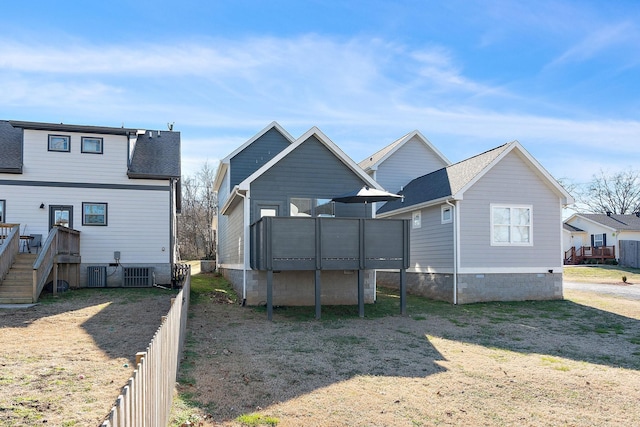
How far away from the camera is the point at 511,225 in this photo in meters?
17.6

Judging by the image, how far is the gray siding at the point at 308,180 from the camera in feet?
51.6

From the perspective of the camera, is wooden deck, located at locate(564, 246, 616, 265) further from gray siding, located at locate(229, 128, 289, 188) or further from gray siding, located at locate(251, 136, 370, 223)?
gray siding, located at locate(251, 136, 370, 223)

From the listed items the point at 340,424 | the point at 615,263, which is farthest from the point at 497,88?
the point at 615,263

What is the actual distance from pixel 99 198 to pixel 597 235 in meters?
37.8

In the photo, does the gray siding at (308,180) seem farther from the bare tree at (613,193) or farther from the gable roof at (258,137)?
the bare tree at (613,193)

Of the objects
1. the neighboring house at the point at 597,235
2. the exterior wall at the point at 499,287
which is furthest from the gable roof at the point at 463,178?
the neighboring house at the point at 597,235

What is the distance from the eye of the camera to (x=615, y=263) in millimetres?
36625

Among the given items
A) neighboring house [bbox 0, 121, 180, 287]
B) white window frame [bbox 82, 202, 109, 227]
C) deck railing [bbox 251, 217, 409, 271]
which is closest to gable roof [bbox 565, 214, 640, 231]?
deck railing [bbox 251, 217, 409, 271]

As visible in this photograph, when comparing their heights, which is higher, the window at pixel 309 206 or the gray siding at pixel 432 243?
the window at pixel 309 206

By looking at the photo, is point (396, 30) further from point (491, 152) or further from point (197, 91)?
point (197, 91)

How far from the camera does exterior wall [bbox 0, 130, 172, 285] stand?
63.9 feet

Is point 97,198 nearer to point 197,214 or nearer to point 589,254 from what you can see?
point 197,214

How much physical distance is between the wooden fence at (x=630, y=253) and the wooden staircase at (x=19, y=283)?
35052 mm

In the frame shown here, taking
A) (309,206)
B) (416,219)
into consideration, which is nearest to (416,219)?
(416,219)
